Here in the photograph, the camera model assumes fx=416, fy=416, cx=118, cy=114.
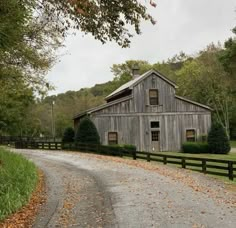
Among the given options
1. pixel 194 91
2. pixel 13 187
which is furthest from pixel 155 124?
pixel 13 187

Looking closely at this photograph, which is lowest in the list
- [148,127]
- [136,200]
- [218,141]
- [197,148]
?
[136,200]

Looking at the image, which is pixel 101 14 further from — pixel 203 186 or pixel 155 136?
pixel 155 136

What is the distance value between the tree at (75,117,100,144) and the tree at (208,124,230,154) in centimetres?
1073

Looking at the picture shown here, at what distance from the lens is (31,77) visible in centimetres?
2366

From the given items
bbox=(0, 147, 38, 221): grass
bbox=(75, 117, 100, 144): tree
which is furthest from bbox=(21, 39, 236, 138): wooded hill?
bbox=(0, 147, 38, 221): grass

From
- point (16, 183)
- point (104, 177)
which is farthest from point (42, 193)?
point (104, 177)

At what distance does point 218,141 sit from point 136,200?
1083 inches

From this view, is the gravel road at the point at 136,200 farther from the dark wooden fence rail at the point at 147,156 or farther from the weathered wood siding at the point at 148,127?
the weathered wood siding at the point at 148,127

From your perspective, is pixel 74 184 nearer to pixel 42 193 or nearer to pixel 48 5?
pixel 42 193

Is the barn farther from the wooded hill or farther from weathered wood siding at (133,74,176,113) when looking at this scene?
the wooded hill

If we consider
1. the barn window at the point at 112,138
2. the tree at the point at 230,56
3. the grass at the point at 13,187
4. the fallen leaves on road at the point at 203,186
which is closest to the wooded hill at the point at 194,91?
the barn window at the point at 112,138

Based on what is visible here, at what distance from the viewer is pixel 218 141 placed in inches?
1511

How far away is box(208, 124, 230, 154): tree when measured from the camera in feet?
126

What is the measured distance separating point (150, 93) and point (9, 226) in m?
30.8
